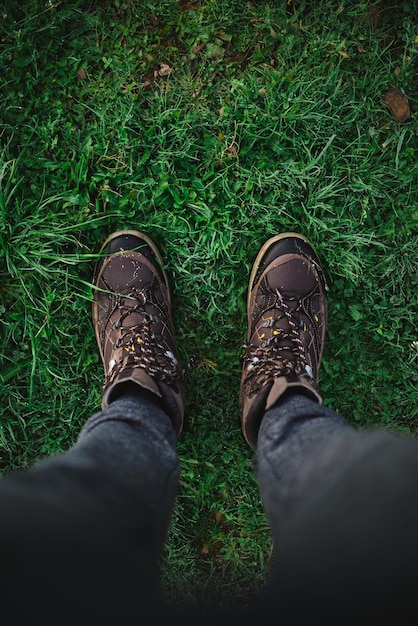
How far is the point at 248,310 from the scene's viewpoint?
2143 millimetres

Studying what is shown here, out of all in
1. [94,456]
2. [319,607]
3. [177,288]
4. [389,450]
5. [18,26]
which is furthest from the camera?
[177,288]

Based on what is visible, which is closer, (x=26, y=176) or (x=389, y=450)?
(x=389, y=450)

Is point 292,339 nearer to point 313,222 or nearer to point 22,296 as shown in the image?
point 313,222

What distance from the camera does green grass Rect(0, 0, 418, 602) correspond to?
6.68ft

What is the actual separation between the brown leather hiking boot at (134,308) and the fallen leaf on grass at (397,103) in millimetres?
1135

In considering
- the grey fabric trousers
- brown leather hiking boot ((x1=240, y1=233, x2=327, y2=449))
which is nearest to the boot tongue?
brown leather hiking boot ((x1=240, y1=233, x2=327, y2=449))

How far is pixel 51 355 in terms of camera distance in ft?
6.93

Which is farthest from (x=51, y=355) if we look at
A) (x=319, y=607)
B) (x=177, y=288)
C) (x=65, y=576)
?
(x=319, y=607)

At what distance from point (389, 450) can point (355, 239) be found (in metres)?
1.11

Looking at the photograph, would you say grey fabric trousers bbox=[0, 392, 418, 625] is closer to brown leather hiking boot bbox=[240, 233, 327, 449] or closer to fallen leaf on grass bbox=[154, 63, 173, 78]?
brown leather hiking boot bbox=[240, 233, 327, 449]

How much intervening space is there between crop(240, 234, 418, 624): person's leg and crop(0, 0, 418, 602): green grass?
0.53 metres

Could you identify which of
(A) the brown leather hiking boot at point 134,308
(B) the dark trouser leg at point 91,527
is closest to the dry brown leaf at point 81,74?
(A) the brown leather hiking boot at point 134,308

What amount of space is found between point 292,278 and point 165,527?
118 cm

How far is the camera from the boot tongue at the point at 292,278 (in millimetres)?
2125
